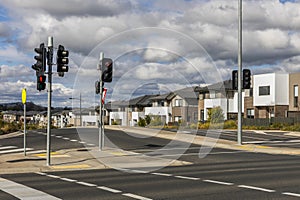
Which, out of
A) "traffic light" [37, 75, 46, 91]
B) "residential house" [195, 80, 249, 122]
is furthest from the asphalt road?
"residential house" [195, 80, 249, 122]

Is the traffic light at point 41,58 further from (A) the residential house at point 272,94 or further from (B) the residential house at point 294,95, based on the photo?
(A) the residential house at point 272,94

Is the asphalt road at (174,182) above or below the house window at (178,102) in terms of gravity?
below

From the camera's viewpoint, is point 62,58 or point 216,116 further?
point 216,116

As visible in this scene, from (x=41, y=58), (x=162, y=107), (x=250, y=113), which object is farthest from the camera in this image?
(x=162, y=107)

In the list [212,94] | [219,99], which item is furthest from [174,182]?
[212,94]

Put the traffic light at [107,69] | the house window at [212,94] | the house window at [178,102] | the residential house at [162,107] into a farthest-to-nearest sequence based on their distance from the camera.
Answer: the house window at [178,102]
the residential house at [162,107]
the house window at [212,94]
the traffic light at [107,69]

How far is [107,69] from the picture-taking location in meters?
21.6

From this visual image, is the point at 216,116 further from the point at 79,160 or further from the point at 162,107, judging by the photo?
the point at 79,160

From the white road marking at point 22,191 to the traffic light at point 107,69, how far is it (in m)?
8.94

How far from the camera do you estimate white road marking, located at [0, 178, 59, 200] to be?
10938mm

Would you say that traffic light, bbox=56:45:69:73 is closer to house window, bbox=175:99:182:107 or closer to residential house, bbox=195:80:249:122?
residential house, bbox=195:80:249:122

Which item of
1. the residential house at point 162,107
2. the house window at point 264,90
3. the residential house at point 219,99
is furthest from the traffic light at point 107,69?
the residential house at point 162,107

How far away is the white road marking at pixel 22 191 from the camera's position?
1094cm

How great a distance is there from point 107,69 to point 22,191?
413 inches
